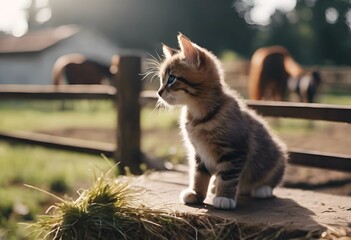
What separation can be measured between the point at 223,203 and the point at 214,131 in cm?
39

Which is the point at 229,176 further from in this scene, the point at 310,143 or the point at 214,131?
the point at 310,143

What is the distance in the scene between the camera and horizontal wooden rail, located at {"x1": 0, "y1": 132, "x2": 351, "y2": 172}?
135 inches

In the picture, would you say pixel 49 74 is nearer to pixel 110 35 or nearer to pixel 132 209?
pixel 110 35

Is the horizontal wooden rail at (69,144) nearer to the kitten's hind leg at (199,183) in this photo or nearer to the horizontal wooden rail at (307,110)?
the horizontal wooden rail at (307,110)

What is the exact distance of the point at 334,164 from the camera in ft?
11.3

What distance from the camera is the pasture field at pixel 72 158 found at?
455 cm

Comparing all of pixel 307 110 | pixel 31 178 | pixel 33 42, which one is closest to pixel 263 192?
pixel 307 110

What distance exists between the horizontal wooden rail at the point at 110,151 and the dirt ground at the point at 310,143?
28.1 inches

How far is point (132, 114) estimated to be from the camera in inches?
173

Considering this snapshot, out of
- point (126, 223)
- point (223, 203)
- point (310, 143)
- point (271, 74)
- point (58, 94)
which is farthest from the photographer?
point (271, 74)

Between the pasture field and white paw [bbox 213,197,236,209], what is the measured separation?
0.70m

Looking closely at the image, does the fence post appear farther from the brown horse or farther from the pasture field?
the brown horse

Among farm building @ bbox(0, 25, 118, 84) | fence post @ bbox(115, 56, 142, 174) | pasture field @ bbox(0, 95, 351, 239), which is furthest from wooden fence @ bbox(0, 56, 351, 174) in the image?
farm building @ bbox(0, 25, 118, 84)

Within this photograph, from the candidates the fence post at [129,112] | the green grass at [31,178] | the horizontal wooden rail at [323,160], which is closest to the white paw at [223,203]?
the green grass at [31,178]
